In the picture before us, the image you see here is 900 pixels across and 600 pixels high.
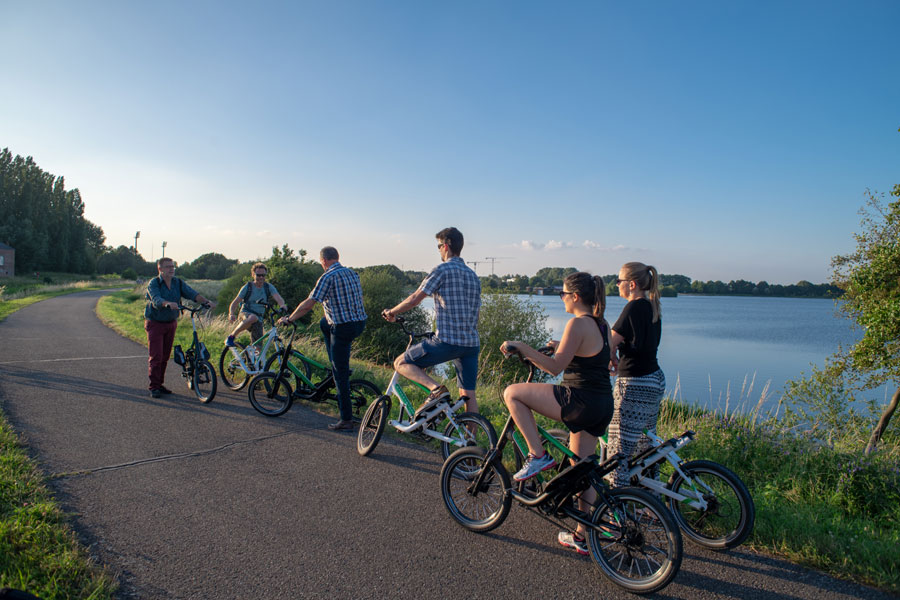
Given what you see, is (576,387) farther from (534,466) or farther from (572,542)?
(572,542)

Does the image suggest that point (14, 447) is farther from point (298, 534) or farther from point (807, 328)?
point (807, 328)

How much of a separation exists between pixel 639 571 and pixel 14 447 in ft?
18.7

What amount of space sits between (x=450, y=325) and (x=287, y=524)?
2.24 metres

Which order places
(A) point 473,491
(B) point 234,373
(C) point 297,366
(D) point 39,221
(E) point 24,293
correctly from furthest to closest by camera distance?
1. (D) point 39,221
2. (E) point 24,293
3. (B) point 234,373
4. (C) point 297,366
5. (A) point 473,491

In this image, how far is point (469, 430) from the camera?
16.0 ft

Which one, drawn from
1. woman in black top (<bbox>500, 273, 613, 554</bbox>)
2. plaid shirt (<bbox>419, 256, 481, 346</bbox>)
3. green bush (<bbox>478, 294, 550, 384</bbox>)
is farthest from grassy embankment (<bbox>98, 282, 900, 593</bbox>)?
green bush (<bbox>478, 294, 550, 384</bbox>)

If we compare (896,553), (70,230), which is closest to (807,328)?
(896,553)

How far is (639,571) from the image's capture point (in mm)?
3254

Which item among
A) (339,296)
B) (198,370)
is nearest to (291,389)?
(339,296)

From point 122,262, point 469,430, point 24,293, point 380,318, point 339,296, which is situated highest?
point 122,262

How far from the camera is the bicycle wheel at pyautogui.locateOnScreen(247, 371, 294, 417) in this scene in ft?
23.1

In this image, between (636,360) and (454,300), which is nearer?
(636,360)

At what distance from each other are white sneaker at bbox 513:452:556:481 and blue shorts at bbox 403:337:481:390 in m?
1.51

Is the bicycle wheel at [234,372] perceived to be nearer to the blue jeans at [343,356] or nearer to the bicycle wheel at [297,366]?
the bicycle wheel at [297,366]
